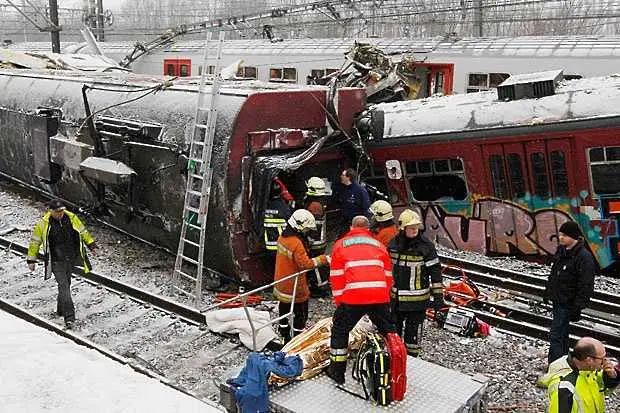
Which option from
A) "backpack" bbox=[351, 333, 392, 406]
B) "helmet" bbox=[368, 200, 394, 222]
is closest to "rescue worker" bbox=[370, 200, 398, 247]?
"helmet" bbox=[368, 200, 394, 222]

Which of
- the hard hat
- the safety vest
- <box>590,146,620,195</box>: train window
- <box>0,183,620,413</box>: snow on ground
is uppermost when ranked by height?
<box>590,146,620,195</box>: train window

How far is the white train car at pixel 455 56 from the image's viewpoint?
16.5m

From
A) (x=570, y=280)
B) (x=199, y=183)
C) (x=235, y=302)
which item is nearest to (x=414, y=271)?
(x=570, y=280)

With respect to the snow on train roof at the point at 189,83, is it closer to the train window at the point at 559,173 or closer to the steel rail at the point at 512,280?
the steel rail at the point at 512,280

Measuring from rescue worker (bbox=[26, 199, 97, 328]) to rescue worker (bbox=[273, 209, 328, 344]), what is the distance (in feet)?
8.26

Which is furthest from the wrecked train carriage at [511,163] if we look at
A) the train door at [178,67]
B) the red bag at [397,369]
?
the train door at [178,67]

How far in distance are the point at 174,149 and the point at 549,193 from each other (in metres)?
5.35

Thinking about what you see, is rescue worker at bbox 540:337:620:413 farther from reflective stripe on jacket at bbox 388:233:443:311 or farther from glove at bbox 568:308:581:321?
reflective stripe on jacket at bbox 388:233:443:311

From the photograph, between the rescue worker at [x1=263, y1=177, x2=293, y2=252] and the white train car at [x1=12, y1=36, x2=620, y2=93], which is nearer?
Answer: the rescue worker at [x1=263, y1=177, x2=293, y2=252]

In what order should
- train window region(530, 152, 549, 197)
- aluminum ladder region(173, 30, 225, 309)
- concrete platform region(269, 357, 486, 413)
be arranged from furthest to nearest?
train window region(530, 152, 549, 197) → aluminum ladder region(173, 30, 225, 309) → concrete platform region(269, 357, 486, 413)

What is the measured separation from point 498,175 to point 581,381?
20.0ft

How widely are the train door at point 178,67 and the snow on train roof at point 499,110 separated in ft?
52.2

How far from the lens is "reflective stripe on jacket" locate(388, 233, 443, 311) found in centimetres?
618

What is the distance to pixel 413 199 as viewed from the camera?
35.3ft
